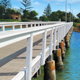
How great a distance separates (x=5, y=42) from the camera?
13.0 ft

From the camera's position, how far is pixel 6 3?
8656cm

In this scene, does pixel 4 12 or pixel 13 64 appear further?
pixel 4 12

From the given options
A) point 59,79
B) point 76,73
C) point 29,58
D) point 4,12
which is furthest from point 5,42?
point 4,12

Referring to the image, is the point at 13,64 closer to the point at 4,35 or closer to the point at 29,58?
the point at 29,58

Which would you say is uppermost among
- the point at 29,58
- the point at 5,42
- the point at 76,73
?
the point at 5,42

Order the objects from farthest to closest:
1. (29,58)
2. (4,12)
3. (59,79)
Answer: (4,12) → (59,79) → (29,58)

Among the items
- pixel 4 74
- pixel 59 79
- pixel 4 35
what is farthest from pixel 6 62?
pixel 59 79

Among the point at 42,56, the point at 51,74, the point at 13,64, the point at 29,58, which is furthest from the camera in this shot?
the point at 51,74

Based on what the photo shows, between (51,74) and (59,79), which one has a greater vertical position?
(51,74)

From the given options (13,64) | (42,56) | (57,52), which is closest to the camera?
(13,64)

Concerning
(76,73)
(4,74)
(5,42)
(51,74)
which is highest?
(5,42)

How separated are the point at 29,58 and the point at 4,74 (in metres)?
0.96

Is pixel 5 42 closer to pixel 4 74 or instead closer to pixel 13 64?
pixel 4 74

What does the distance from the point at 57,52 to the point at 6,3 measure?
251 ft
